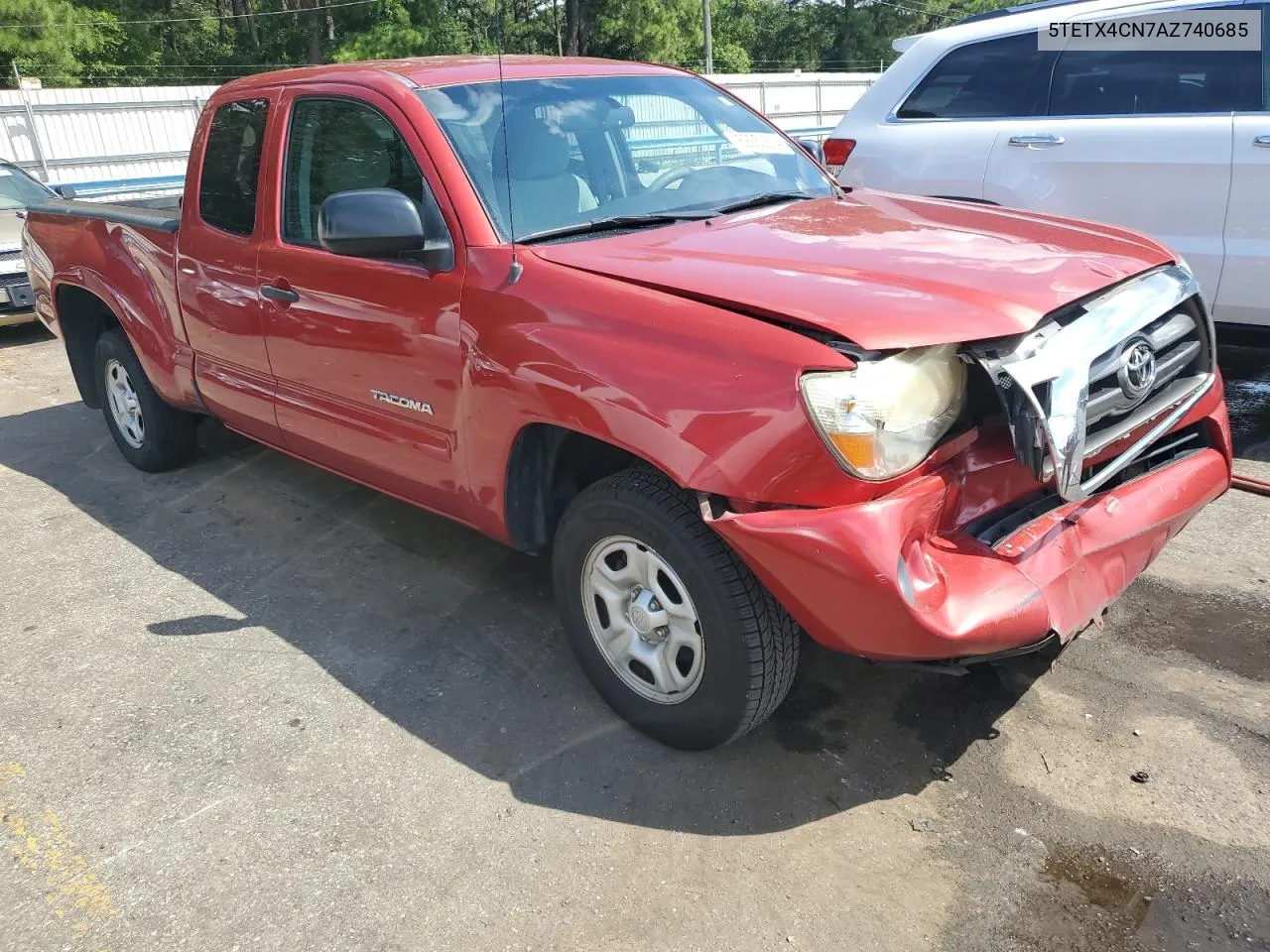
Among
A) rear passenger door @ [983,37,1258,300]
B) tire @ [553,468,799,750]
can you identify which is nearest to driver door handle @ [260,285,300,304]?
tire @ [553,468,799,750]

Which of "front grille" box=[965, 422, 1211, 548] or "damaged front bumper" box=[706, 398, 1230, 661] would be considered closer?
"damaged front bumper" box=[706, 398, 1230, 661]

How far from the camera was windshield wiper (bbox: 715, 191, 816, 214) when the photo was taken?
3.41 m

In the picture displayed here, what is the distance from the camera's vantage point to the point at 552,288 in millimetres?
2803

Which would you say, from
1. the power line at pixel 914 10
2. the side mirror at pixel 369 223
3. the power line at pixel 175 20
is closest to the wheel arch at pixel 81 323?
the side mirror at pixel 369 223

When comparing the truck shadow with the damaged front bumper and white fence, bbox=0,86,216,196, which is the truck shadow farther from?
white fence, bbox=0,86,216,196

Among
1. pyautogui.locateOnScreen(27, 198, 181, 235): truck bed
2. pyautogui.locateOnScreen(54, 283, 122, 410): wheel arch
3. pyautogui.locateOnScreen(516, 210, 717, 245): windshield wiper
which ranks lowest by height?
pyautogui.locateOnScreen(54, 283, 122, 410): wheel arch

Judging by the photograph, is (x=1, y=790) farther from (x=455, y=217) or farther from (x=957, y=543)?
(x=957, y=543)

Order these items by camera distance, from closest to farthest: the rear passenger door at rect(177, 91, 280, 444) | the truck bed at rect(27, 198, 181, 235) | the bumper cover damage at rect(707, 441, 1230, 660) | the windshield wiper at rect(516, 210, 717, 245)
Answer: the bumper cover damage at rect(707, 441, 1230, 660) < the windshield wiper at rect(516, 210, 717, 245) < the rear passenger door at rect(177, 91, 280, 444) < the truck bed at rect(27, 198, 181, 235)

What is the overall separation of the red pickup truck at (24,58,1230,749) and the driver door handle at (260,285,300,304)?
0.6 inches

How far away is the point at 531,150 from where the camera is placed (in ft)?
10.7

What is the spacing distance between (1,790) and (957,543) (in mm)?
2766

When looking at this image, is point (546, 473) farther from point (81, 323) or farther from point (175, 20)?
point (175, 20)

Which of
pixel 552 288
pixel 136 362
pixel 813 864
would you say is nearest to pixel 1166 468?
pixel 813 864

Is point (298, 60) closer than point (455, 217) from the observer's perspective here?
No
